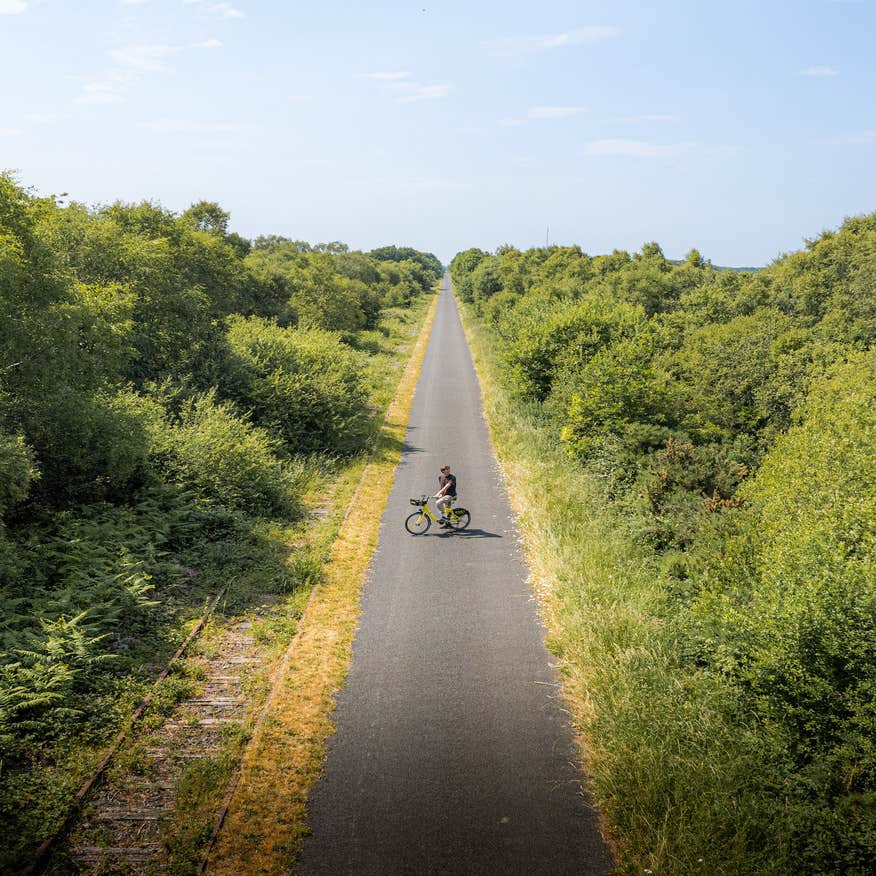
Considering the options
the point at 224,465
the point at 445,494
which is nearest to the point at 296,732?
the point at 445,494

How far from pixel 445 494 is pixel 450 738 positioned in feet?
27.8

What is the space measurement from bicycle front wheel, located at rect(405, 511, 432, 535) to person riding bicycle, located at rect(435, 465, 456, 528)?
46 centimetres

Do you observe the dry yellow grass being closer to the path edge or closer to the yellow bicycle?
the yellow bicycle

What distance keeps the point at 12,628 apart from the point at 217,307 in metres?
24.5

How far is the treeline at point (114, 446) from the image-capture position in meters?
9.78

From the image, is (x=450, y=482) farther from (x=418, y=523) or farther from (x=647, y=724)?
(x=647, y=724)

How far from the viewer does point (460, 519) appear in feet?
58.0

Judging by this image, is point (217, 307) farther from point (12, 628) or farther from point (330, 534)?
point (12, 628)

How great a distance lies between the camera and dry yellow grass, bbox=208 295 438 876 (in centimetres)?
732

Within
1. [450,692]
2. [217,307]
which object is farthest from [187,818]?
[217,307]

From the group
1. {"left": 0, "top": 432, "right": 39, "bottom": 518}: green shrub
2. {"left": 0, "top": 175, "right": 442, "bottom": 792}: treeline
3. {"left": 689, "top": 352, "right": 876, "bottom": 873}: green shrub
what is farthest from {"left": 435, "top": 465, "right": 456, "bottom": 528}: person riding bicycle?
{"left": 0, "top": 432, "right": 39, "bottom": 518}: green shrub

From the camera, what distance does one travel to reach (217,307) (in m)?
31.9

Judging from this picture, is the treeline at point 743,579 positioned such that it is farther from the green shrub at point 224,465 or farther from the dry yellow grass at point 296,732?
the green shrub at point 224,465

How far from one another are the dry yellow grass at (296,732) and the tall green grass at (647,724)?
13.7ft
